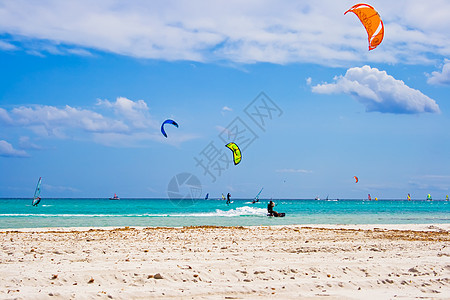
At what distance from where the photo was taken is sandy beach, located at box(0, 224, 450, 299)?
248 inches

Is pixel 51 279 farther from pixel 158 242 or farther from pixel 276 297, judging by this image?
pixel 158 242

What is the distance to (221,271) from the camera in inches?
297

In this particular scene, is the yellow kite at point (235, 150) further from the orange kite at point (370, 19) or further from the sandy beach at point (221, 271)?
the sandy beach at point (221, 271)

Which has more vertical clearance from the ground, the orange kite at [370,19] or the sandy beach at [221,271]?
the orange kite at [370,19]

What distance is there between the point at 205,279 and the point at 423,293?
10.1 ft

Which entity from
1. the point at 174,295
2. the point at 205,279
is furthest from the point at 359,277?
the point at 174,295

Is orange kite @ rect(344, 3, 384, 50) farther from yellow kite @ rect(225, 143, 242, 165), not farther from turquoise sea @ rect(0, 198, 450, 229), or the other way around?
yellow kite @ rect(225, 143, 242, 165)

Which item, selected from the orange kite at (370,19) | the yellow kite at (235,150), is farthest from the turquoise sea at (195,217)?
the orange kite at (370,19)

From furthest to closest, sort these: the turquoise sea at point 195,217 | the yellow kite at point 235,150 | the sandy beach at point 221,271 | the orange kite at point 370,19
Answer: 1. the yellow kite at point 235,150
2. the turquoise sea at point 195,217
3. the orange kite at point 370,19
4. the sandy beach at point 221,271

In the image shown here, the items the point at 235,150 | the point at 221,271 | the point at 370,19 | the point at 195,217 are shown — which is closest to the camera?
the point at 221,271

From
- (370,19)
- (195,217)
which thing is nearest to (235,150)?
(195,217)

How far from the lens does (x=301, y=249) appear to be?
34.8 feet

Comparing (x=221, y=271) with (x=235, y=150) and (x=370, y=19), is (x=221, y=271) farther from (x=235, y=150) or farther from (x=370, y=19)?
(x=235, y=150)

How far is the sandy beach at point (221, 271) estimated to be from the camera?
20.6 ft
